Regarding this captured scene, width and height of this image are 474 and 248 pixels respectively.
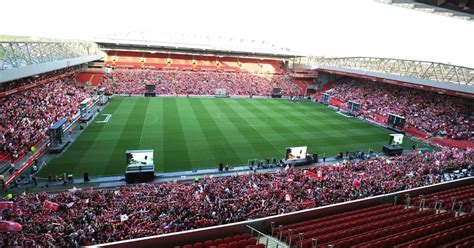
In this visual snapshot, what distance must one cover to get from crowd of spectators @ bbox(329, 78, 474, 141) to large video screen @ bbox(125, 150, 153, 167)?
110ft

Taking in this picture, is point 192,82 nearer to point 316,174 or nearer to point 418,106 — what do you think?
point 418,106

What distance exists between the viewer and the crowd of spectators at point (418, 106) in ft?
118

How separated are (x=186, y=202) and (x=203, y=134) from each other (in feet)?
54.2

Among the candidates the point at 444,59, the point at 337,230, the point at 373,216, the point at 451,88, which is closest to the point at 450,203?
the point at 373,216

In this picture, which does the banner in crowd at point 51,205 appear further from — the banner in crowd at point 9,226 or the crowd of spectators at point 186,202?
the banner in crowd at point 9,226

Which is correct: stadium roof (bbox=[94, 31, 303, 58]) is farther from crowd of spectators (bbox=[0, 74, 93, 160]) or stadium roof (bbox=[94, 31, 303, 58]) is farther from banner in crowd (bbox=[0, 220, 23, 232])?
banner in crowd (bbox=[0, 220, 23, 232])

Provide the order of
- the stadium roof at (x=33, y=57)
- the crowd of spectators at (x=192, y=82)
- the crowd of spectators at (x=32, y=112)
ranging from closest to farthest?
the stadium roof at (x=33, y=57)
the crowd of spectators at (x=32, y=112)
the crowd of spectators at (x=192, y=82)

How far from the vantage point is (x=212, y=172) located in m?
22.7

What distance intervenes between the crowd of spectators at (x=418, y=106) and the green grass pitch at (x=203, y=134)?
195 inches

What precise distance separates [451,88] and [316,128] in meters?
16.4

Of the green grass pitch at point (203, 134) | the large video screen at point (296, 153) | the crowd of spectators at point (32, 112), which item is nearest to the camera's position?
the crowd of spectators at point (32, 112)

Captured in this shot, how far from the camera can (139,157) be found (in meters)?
20.9

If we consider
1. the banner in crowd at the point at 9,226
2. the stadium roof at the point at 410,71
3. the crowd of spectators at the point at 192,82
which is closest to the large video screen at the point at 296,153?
the banner in crowd at the point at 9,226

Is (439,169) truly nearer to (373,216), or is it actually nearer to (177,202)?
(373,216)
